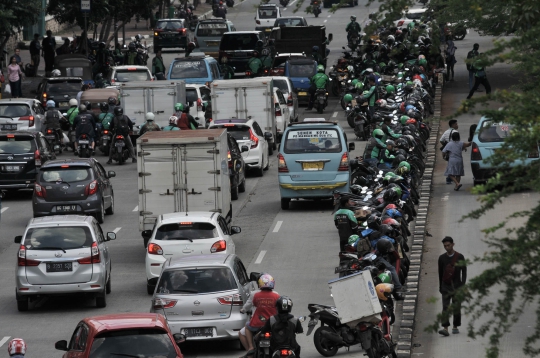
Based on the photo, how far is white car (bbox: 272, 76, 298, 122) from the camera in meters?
40.9

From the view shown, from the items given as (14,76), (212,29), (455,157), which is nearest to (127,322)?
(455,157)

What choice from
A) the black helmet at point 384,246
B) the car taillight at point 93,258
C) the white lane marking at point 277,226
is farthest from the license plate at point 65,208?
the black helmet at point 384,246

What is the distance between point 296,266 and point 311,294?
2.36 meters

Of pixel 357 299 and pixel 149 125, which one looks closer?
pixel 357 299

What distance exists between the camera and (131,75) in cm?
4528

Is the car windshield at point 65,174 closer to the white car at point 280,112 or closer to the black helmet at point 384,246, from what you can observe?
the black helmet at point 384,246

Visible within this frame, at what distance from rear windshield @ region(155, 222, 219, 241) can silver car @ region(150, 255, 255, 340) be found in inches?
145

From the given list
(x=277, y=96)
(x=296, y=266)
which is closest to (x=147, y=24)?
(x=277, y=96)

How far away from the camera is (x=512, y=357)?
17250 millimetres

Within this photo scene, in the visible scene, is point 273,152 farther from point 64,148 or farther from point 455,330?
point 455,330

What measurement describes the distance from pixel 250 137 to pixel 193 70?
12.6 meters

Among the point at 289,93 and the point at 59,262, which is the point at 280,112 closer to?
the point at 289,93

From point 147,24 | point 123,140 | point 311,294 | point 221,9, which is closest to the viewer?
point 311,294

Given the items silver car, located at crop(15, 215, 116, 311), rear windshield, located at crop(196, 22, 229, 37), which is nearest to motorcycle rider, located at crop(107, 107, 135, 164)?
silver car, located at crop(15, 215, 116, 311)
